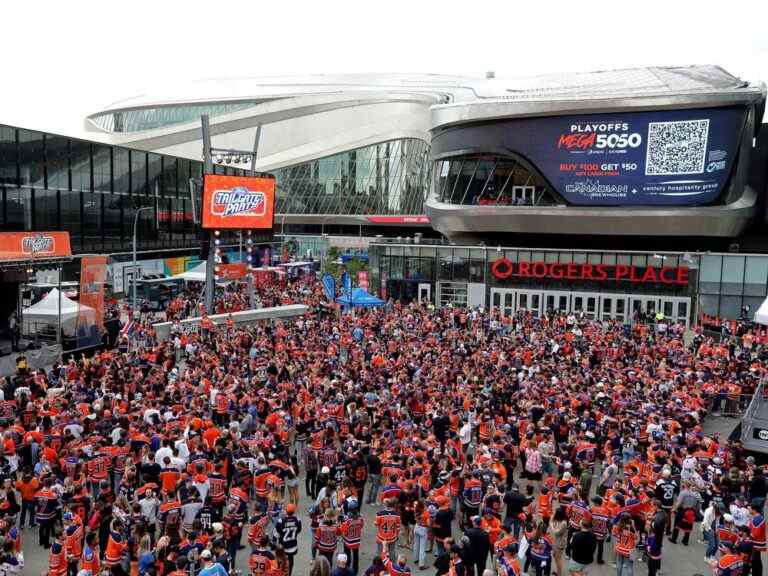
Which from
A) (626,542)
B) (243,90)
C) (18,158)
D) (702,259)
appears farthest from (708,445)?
(243,90)

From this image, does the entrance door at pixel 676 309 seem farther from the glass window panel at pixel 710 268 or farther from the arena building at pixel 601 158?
the arena building at pixel 601 158

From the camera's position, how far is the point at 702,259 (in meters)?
37.2

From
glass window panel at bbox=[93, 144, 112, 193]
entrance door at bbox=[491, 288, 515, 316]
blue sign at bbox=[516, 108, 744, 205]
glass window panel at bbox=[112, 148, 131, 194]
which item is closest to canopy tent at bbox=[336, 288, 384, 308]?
entrance door at bbox=[491, 288, 515, 316]

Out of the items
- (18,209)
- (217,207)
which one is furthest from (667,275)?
(18,209)

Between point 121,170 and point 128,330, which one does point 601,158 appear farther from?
point 121,170

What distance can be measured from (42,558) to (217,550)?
436 cm

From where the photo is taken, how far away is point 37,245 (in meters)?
23.9

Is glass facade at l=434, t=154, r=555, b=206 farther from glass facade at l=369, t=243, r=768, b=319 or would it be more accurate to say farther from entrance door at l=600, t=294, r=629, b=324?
entrance door at l=600, t=294, r=629, b=324

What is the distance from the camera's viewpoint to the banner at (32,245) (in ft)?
74.2

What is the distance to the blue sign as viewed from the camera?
39.1 meters

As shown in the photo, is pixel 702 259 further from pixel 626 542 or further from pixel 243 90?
pixel 243 90

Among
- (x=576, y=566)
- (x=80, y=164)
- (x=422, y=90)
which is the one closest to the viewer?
(x=576, y=566)

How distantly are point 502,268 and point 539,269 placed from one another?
7.43 ft

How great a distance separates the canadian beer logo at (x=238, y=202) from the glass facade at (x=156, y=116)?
59892 millimetres
